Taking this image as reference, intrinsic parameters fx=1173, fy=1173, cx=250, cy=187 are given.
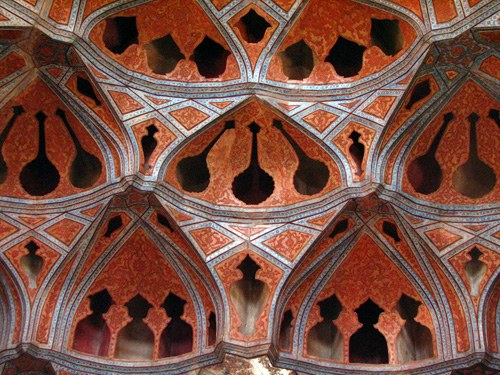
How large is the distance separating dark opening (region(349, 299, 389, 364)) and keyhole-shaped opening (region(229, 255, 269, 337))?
1.63m

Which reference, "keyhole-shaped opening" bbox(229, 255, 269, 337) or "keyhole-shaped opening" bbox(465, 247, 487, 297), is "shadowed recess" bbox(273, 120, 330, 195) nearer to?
"keyhole-shaped opening" bbox(229, 255, 269, 337)

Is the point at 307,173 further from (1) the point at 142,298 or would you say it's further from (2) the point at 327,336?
(1) the point at 142,298

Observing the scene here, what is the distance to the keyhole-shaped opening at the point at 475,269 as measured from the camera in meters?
18.0

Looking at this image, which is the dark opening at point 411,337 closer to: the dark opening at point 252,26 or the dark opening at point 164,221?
the dark opening at point 164,221

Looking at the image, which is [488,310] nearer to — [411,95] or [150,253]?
[411,95]

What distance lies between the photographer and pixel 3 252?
59.1ft

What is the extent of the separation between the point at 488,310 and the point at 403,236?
5.63ft

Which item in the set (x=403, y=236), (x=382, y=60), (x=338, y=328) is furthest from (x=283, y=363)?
(x=382, y=60)

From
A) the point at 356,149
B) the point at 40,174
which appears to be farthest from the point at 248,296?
the point at 40,174

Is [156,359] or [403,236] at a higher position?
[403,236]

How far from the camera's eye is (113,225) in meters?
18.5

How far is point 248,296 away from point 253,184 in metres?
2.13

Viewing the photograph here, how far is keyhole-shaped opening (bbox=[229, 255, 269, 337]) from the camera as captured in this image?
1784 centimetres

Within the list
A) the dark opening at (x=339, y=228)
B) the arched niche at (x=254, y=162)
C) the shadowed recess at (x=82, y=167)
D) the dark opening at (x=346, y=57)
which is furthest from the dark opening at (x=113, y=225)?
the dark opening at (x=346, y=57)
